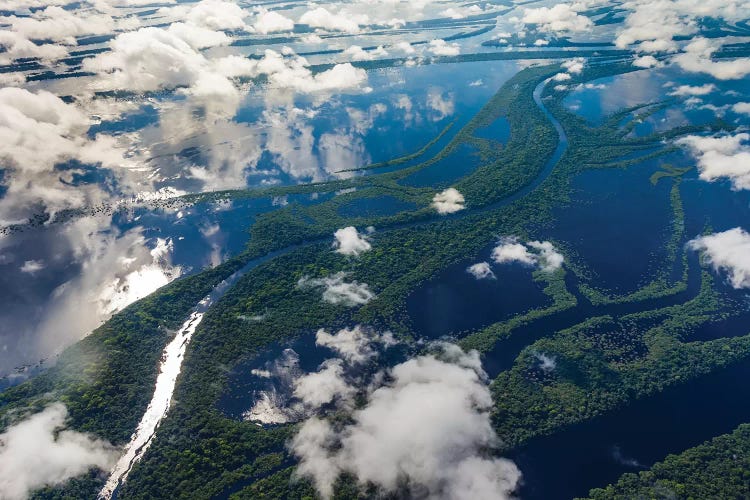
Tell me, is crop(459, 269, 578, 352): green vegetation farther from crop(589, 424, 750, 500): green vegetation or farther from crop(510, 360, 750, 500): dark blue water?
crop(589, 424, 750, 500): green vegetation

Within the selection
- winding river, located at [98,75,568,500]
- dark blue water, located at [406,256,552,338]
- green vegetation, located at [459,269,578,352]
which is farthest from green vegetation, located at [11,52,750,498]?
dark blue water, located at [406,256,552,338]

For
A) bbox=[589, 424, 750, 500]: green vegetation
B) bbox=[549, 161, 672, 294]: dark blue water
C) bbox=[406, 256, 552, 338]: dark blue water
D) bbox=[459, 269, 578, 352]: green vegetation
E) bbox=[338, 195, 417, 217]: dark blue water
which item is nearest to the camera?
bbox=[589, 424, 750, 500]: green vegetation

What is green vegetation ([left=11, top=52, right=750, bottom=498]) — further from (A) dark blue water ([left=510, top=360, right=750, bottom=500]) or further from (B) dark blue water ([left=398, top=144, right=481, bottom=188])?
(B) dark blue water ([left=398, top=144, right=481, bottom=188])

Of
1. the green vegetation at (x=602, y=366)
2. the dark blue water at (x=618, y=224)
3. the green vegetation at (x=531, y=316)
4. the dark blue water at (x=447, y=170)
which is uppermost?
the dark blue water at (x=447, y=170)

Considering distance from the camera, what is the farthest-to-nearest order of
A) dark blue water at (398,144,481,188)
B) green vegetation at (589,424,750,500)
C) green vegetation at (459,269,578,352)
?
dark blue water at (398,144,481,188) < green vegetation at (459,269,578,352) < green vegetation at (589,424,750,500)

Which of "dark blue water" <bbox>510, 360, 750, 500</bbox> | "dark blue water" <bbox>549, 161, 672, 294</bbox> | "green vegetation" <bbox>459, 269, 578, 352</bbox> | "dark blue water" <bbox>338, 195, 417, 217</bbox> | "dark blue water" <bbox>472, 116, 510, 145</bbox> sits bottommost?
"dark blue water" <bbox>510, 360, 750, 500</bbox>

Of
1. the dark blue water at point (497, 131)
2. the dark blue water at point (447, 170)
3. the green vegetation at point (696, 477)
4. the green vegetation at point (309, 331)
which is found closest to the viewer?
the green vegetation at point (696, 477)

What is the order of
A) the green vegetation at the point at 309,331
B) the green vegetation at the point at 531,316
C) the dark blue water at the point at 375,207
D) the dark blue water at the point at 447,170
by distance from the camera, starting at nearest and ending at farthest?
the green vegetation at the point at 309,331, the green vegetation at the point at 531,316, the dark blue water at the point at 375,207, the dark blue water at the point at 447,170

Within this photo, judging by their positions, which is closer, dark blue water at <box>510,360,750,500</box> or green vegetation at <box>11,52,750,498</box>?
dark blue water at <box>510,360,750,500</box>

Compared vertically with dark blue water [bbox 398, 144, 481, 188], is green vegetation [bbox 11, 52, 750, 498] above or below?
below

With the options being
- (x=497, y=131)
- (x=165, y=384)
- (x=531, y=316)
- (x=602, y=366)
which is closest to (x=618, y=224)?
(x=531, y=316)

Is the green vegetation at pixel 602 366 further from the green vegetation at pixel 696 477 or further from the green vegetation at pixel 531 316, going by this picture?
the green vegetation at pixel 696 477

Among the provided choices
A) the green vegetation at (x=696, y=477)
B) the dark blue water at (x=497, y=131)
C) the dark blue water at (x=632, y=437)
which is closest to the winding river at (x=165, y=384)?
the dark blue water at (x=632, y=437)
